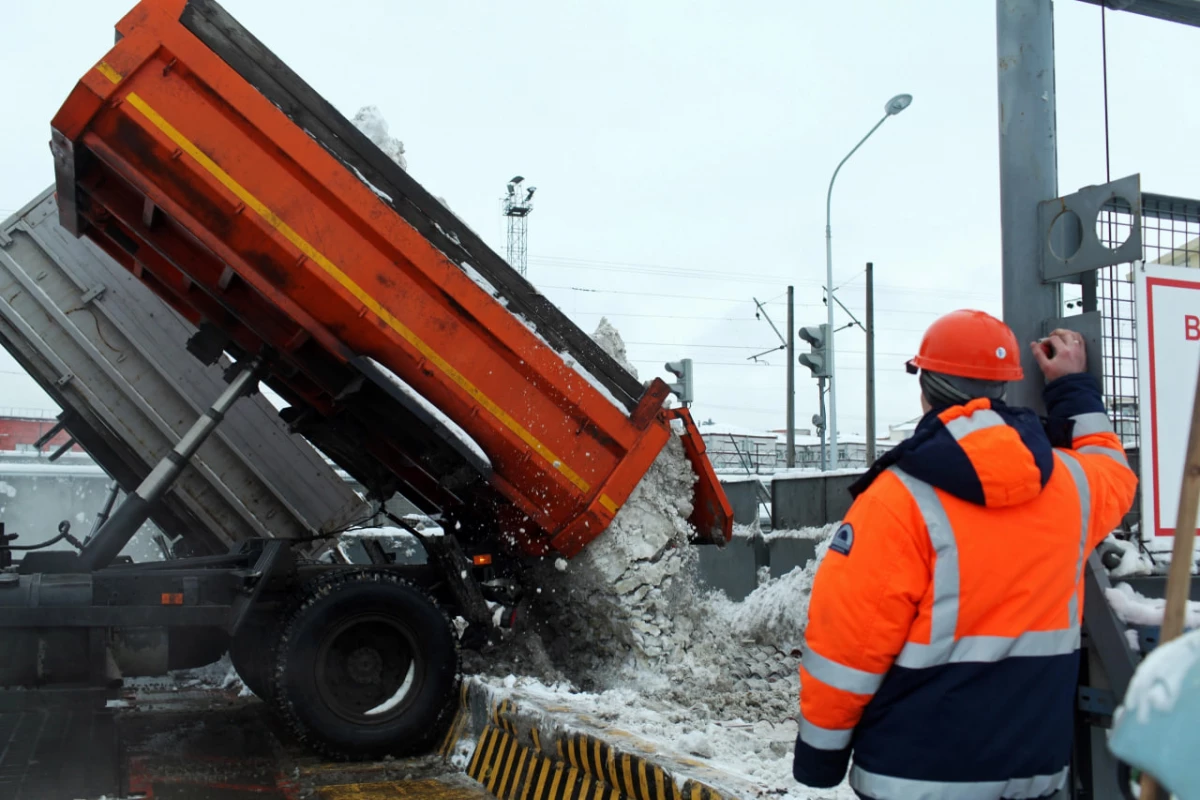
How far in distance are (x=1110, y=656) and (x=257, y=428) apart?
591 cm

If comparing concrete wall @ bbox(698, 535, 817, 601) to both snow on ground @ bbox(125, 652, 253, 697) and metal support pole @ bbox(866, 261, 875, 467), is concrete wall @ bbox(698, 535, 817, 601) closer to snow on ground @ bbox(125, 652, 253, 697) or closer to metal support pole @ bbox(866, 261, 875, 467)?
snow on ground @ bbox(125, 652, 253, 697)

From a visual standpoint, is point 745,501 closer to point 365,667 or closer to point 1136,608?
point 365,667

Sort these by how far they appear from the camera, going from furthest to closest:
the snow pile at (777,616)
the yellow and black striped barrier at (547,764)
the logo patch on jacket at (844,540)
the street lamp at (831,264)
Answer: the street lamp at (831,264) < the snow pile at (777,616) < the yellow and black striped barrier at (547,764) < the logo patch on jacket at (844,540)

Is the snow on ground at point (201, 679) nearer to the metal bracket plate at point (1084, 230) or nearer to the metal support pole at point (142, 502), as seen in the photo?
the metal support pole at point (142, 502)

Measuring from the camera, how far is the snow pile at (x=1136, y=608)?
270cm

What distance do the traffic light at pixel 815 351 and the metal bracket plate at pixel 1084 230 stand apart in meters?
15.1

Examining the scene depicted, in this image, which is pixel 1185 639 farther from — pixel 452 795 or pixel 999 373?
pixel 452 795

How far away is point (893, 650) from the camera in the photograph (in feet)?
6.81

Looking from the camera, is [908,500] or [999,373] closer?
[908,500]

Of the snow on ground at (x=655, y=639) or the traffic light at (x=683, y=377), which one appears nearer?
the snow on ground at (x=655, y=639)

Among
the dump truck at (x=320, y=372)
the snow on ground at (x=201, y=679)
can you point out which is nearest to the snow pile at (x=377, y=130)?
the dump truck at (x=320, y=372)

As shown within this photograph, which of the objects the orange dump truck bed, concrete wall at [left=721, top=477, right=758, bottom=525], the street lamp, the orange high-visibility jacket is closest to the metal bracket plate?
the orange high-visibility jacket

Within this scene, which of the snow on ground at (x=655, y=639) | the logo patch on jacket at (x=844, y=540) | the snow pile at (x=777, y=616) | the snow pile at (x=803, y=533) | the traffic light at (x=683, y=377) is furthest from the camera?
the traffic light at (x=683, y=377)

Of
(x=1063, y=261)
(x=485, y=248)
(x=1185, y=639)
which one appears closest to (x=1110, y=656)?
(x=1063, y=261)
